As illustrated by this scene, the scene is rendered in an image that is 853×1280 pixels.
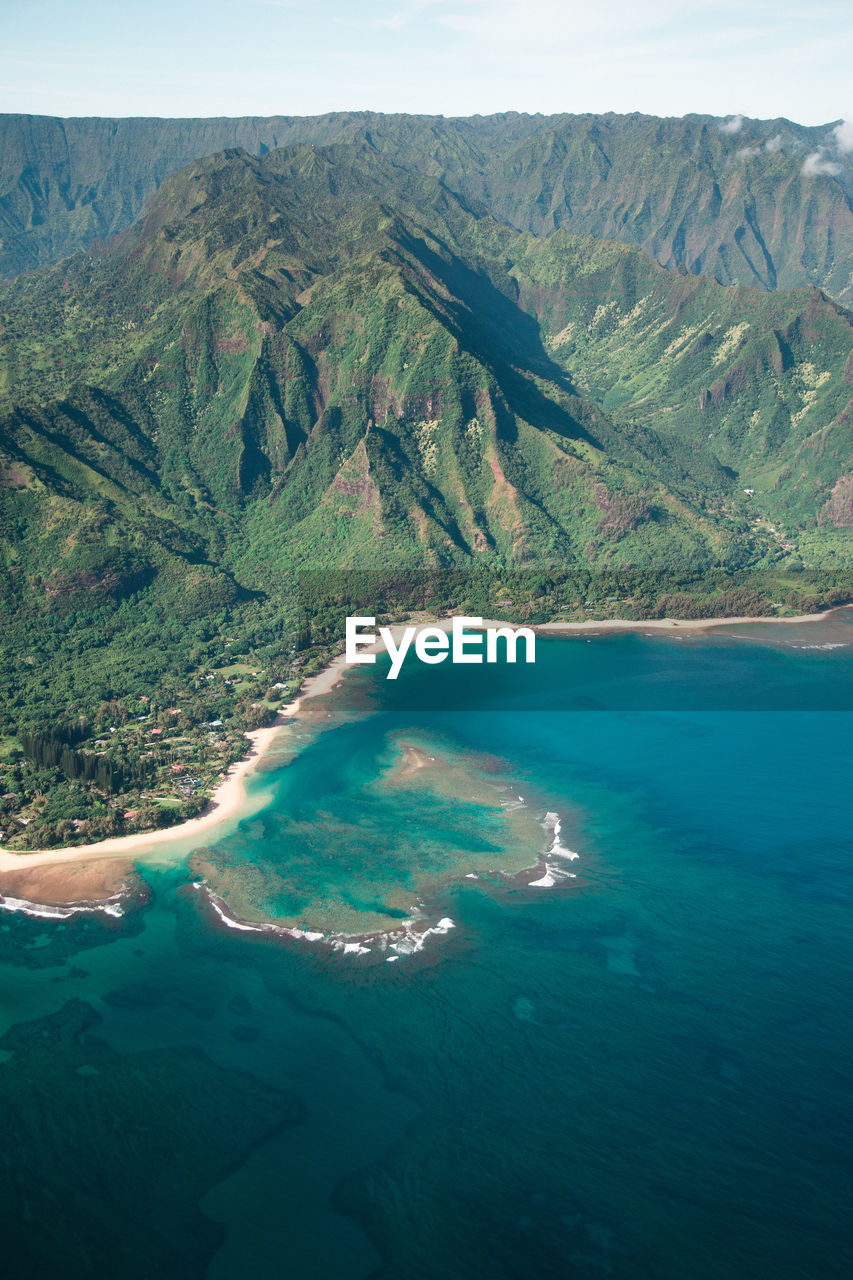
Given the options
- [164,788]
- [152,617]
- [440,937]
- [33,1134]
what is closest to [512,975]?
[440,937]

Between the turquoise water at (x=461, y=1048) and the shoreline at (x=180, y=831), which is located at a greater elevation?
the shoreline at (x=180, y=831)

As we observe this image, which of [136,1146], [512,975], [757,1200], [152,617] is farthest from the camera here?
[152,617]

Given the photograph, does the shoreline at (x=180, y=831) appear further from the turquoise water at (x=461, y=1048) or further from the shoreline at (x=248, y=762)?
the turquoise water at (x=461, y=1048)

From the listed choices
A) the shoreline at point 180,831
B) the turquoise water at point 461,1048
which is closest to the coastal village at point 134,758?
the shoreline at point 180,831

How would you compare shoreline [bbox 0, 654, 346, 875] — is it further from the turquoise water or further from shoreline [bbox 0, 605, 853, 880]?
the turquoise water

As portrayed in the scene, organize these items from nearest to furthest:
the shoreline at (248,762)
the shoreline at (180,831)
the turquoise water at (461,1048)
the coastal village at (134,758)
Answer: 1. the turquoise water at (461,1048)
2. the shoreline at (180,831)
3. the shoreline at (248,762)
4. the coastal village at (134,758)

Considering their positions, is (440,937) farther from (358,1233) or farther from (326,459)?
(326,459)

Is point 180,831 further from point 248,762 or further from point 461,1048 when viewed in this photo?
point 461,1048

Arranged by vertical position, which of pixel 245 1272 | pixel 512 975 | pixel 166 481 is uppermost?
pixel 166 481
